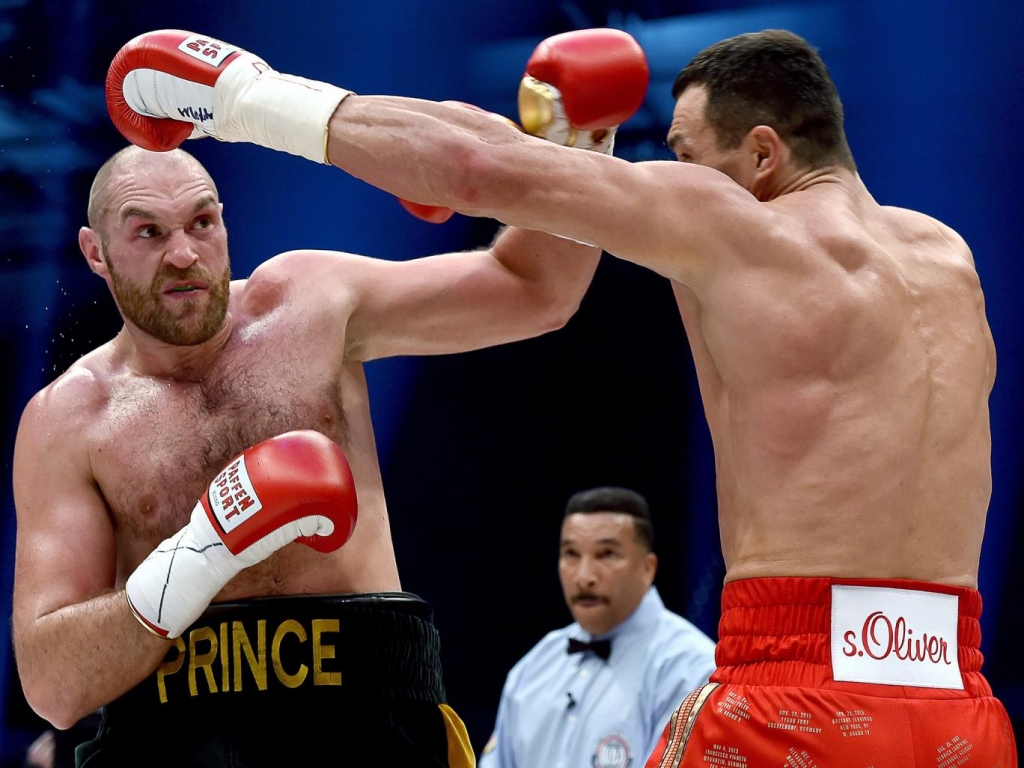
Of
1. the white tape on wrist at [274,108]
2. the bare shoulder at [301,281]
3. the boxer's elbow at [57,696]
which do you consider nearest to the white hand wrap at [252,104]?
the white tape on wrist at [274,108]

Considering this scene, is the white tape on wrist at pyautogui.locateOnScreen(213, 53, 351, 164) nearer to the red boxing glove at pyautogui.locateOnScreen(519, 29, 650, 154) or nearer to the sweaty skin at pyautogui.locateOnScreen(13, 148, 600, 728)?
the sweaty skin at pyautogui.locateOnScreen(13, 148, 600, 728)

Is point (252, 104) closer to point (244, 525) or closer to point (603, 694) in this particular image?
point (244, 525)

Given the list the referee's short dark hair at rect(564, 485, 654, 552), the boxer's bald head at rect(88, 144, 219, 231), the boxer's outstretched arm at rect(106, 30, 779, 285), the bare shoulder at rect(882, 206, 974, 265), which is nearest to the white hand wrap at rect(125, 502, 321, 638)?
the boxer's outstretched arm at rect(106, 30, 779, 285)

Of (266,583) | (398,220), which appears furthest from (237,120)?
(398,220)

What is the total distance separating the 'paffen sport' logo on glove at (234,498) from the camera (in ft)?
5.90

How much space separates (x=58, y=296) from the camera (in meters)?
4.50

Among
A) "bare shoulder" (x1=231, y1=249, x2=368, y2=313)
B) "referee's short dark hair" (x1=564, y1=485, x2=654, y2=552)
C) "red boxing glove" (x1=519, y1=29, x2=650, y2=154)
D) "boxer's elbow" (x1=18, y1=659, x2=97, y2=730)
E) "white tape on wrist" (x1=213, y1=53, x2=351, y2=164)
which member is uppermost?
"red boxing glove" (x1=519, y1=29, x2=650, y2=154)

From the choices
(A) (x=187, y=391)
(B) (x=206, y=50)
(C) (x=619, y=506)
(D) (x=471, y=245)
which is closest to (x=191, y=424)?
(A) (x=187, y=391)

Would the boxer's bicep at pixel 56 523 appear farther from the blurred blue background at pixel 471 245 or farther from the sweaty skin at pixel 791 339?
the blurred blue background at pixel 471 245

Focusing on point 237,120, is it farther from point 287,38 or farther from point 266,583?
point 287,38

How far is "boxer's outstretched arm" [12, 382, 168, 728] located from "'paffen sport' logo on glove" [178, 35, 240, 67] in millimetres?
586

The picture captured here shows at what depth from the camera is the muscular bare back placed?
1613mm

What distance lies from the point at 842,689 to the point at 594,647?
89.3 inches

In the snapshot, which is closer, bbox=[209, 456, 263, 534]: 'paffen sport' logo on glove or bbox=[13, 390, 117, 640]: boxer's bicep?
bbox=[209, 456, 263, 534]: 'paffen sport' logo on glove
